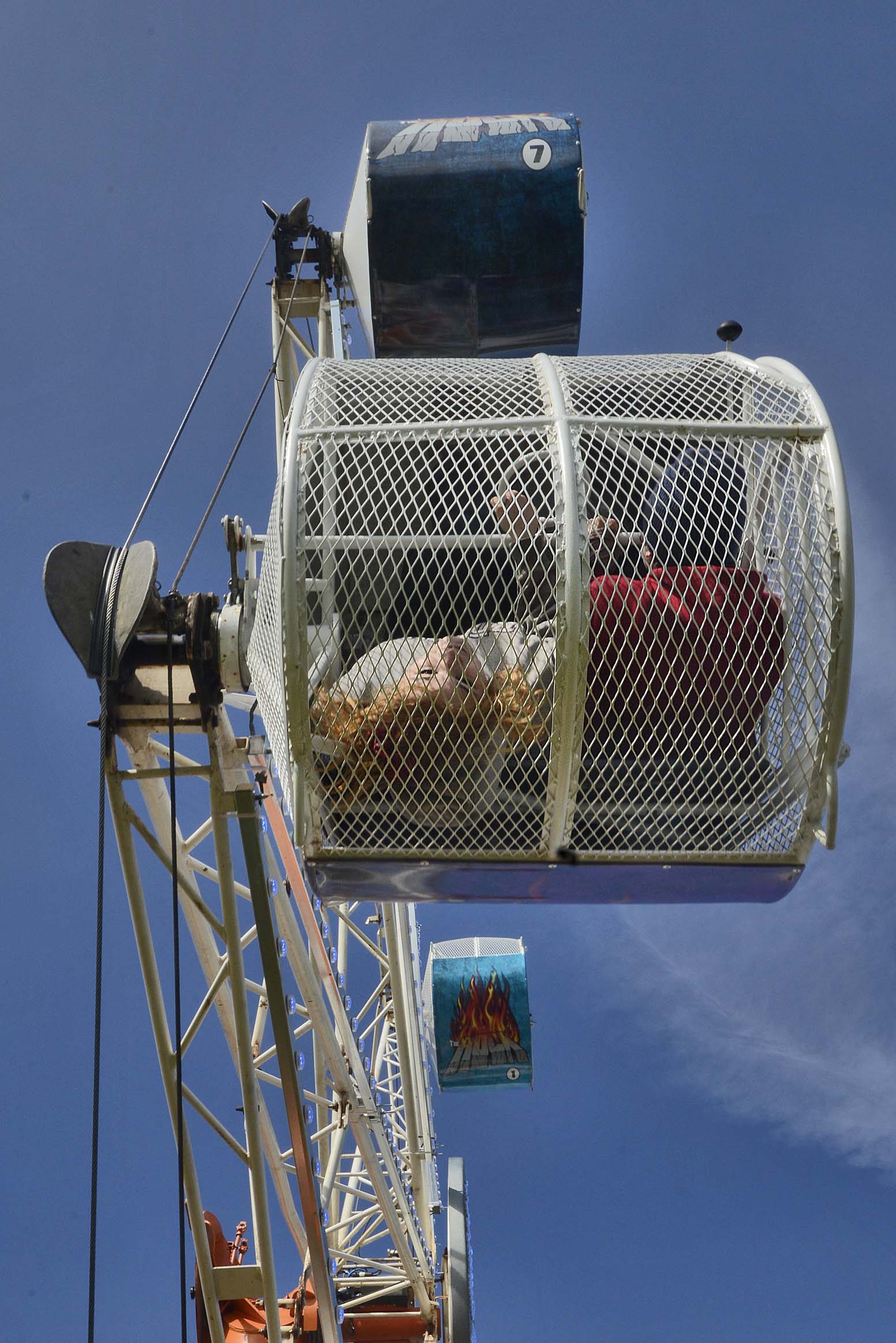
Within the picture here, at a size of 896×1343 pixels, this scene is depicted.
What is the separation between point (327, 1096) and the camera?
1313cm

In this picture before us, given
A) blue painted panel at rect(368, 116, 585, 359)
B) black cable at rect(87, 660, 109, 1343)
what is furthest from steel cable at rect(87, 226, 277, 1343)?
blue painted panel at rect(368, 116, 585, 359)

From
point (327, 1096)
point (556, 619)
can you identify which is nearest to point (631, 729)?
point (556, 619)

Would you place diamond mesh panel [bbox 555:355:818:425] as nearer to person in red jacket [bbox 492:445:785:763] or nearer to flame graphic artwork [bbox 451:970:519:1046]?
person in red jacket [bbox 492:445:785:763]

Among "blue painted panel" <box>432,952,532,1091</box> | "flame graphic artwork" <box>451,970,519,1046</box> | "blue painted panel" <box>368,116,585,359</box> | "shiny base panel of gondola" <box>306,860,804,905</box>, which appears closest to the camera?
"shiny base panel of gondola" <box>306,860,804,905</box>

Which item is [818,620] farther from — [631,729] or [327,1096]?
[327,1096]

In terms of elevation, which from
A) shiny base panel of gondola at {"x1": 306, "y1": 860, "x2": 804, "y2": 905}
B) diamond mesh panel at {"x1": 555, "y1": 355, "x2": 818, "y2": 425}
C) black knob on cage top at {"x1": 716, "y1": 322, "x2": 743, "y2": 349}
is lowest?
shiny base panel of gondola at {"x1": 306, "y1": 860, "x2": 804, "y2": 905}

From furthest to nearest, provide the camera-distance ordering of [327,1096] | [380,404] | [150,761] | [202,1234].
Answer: [327,1096] < [202,1234] < [150,761] < [380,404]

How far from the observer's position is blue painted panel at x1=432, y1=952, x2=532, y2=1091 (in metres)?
15.3

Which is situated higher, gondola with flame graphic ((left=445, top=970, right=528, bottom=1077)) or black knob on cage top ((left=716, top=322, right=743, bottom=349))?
black knob on cage top ((left=716, top=322, right=743, bottom=349))

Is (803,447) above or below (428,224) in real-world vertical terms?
below

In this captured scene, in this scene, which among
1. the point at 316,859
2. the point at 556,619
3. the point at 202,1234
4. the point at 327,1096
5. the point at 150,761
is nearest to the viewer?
the point at 556,619

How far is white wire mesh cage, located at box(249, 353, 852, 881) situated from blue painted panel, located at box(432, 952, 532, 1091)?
953 cm

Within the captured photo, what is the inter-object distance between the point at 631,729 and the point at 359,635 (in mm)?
1446

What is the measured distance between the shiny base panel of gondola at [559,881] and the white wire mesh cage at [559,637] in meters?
0.08
